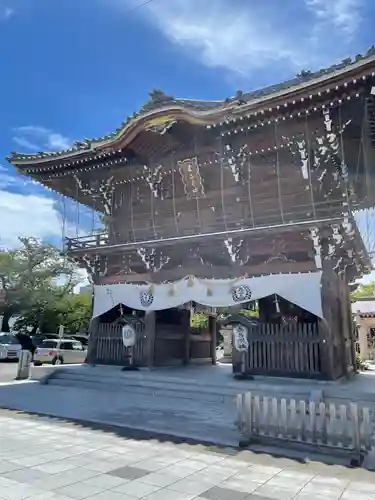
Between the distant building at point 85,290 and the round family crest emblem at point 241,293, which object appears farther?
the distant building at point 85,290

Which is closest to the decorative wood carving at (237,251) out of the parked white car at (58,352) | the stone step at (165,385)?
the stone step at (165,385)

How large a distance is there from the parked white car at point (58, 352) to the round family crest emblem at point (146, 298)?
10600mm

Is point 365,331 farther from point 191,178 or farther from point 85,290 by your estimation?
point 85,290

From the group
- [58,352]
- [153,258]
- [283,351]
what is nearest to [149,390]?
[283,351]

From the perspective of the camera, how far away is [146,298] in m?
14.1

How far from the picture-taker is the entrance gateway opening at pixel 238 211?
1116 cm

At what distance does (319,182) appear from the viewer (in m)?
12.2

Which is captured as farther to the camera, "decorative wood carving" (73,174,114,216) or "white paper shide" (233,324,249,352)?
"decorative wood carving" (73,174,114,216)

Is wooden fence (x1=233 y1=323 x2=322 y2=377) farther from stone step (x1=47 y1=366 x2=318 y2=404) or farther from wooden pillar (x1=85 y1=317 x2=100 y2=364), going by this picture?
wooden pillar (x1=85 y1=317 x2=100 y2=364)

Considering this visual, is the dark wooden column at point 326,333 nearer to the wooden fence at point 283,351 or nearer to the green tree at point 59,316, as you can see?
the wooden fence at point 283,351

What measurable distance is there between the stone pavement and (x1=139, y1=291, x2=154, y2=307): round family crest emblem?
724 centimetres

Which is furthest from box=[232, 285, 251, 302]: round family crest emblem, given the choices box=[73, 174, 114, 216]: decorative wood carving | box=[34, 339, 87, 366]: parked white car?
box=[34, 339, 87, 366]: parked white car

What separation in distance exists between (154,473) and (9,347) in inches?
972

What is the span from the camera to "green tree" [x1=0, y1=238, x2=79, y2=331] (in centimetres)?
3441
